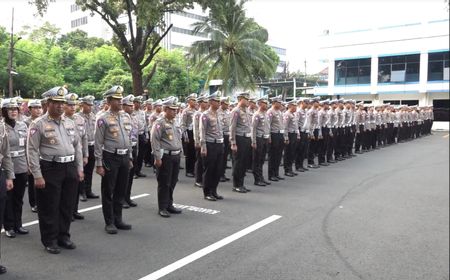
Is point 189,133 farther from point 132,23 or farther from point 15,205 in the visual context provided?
point 132,23

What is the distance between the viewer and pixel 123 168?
5461 mm

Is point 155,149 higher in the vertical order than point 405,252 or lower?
higher

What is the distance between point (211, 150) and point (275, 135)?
2526 millimetres

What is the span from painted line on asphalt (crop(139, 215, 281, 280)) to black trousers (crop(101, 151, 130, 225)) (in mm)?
1424

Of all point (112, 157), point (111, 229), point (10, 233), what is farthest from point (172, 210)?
point (10, 233)

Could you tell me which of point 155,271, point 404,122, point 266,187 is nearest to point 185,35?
point 404,122

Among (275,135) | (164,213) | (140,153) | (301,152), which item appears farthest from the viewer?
(301,152)

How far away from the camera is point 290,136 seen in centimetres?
1032

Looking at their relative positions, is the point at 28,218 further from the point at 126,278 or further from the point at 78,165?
the point at 126,278

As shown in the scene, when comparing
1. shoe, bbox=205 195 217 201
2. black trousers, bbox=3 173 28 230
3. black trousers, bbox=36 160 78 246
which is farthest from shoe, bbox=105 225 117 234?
shoe, bbox=205 195 217 201

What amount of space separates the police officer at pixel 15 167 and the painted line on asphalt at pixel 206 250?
7.35 feet

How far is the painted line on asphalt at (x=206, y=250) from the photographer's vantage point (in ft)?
13.2

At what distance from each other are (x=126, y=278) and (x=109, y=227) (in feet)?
5.10

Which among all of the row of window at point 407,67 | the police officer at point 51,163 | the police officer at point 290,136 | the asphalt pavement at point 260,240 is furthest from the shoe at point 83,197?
the row of window at point 407,67
